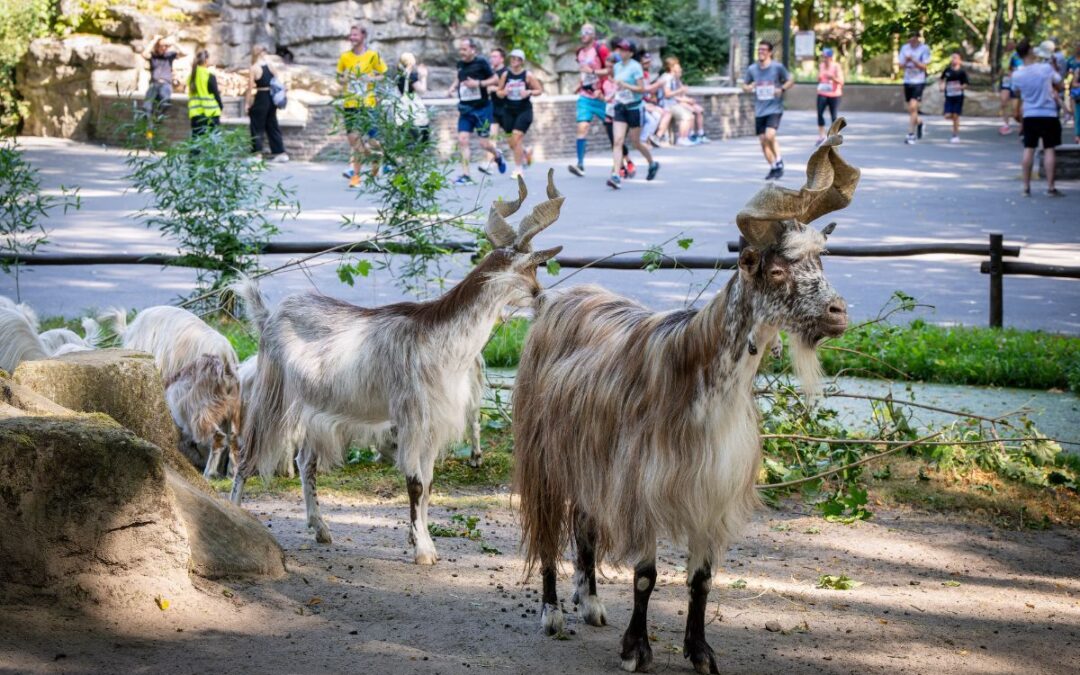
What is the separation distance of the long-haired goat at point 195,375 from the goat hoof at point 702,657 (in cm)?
376

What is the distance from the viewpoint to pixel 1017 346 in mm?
9430

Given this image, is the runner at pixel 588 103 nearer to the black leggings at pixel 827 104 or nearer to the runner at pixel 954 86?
the black leggings at pixel 827 104

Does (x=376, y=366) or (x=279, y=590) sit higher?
(x=376, y=366)

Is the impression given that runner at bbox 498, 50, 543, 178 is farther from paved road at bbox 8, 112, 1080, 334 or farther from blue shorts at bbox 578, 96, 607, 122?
blue shorts at bbox 578, 96, 607, 122

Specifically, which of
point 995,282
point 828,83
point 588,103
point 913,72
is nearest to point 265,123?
point 588,103

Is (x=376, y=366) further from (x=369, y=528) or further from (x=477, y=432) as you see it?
(x=477, y=432)

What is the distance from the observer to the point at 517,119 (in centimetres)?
1981

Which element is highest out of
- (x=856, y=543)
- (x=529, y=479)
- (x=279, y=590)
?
(x=529, y=479)

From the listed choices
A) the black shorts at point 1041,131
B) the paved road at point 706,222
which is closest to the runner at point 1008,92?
the paved road at point 706,222

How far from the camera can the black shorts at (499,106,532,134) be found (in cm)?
1978

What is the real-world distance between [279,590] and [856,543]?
3232mm

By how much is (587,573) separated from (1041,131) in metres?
14.5

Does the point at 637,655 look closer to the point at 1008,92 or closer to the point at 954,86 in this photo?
the point at 954,86

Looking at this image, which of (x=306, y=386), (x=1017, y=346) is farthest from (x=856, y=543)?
(x=1017, y=346)
